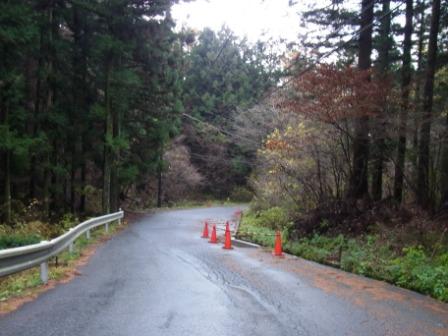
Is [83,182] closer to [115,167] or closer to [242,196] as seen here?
[115,167]

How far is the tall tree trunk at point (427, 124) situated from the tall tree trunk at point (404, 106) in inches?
23.7

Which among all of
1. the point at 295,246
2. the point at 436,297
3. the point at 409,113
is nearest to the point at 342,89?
the point at 409,113

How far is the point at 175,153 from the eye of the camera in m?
55.4

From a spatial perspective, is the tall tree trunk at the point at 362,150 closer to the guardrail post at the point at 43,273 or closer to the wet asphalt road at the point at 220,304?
the wet asphalt road at the point at 220,304

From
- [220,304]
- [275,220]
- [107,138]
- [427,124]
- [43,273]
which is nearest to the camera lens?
[220,304]

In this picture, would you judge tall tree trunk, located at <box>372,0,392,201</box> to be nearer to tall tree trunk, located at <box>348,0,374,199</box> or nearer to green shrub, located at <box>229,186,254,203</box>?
tall tree trunk, located at <box>348,0,374,199</box>

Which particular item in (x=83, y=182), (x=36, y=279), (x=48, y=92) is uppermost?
(x=48, y=92)

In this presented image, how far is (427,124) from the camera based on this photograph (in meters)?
15.1

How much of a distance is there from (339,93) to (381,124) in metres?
1.78

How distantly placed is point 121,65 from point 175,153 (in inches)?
1095

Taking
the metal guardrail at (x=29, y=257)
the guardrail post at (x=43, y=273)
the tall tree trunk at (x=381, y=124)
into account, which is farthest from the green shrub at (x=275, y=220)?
the guardrail post at (x=43, y=273)

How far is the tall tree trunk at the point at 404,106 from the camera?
50.8 ft

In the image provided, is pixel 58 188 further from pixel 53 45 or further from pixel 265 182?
pixel 265 182

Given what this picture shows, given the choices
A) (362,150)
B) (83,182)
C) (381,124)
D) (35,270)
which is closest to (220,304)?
(35,270)
